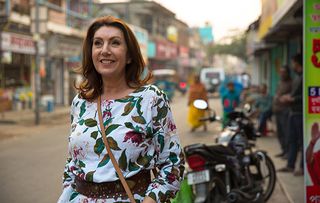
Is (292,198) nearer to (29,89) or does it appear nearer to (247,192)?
(247,192)

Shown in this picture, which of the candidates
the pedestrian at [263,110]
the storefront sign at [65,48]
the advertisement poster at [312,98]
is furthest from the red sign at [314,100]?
the storefront sign at [65,48]

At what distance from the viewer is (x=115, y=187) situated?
2291 mm

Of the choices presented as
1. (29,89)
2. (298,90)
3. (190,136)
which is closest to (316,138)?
(298,90)

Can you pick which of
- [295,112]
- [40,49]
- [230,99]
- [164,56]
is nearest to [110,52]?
[295,112]

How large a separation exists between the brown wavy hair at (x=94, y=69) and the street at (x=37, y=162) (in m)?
4.15

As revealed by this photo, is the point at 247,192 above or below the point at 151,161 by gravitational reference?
below

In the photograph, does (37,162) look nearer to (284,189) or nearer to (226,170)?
(284,189)

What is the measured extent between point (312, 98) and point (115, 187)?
3.09 metres

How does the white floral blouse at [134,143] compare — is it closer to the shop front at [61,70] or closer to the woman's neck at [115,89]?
the woman's neck at [115,89]

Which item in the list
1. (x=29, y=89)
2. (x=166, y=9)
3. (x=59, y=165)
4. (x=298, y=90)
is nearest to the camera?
(x=298, y=90)

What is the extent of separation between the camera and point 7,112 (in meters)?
20.4

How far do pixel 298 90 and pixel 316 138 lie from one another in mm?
2602

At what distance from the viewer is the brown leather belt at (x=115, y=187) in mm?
2291

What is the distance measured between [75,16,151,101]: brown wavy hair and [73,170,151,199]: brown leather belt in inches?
16.3
